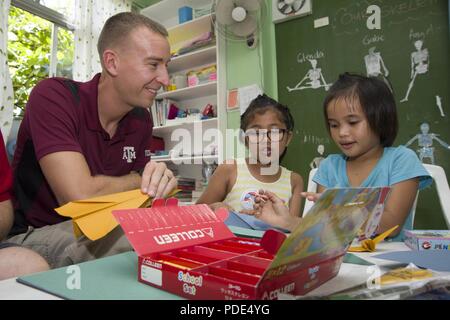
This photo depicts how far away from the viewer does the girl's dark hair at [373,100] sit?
124 cm

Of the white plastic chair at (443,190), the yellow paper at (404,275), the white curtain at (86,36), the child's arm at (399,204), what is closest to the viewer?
the yellow paper at (404,275)

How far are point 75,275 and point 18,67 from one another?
3.07 meters

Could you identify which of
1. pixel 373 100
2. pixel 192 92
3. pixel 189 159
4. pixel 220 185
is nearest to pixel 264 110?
pixel 220 185

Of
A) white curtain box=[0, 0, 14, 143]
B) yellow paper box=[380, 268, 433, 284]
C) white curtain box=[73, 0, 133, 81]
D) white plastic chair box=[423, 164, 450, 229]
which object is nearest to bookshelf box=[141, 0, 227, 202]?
white curtain box=[73, 0, 133, 81]

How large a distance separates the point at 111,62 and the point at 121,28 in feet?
0.49

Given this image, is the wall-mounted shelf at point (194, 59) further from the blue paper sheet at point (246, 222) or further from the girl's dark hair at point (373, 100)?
the blue paper sheet at point (246, 222)

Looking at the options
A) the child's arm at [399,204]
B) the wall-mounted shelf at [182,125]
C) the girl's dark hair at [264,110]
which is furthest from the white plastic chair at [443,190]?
the wall-mounted shelf at [182,125]

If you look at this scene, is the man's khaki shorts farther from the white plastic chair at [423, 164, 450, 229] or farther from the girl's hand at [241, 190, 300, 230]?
the white plastic chair at [423, 164, 450, 229]

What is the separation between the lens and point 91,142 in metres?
1.21

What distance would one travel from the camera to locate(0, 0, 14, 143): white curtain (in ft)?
8.28

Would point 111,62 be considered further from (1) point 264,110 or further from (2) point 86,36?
(2) point 86,36

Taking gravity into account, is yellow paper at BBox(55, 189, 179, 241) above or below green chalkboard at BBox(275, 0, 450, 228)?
below

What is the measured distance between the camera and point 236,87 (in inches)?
116

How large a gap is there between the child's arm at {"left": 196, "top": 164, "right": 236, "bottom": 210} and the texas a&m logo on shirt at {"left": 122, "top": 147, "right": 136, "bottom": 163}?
1.51 ft
